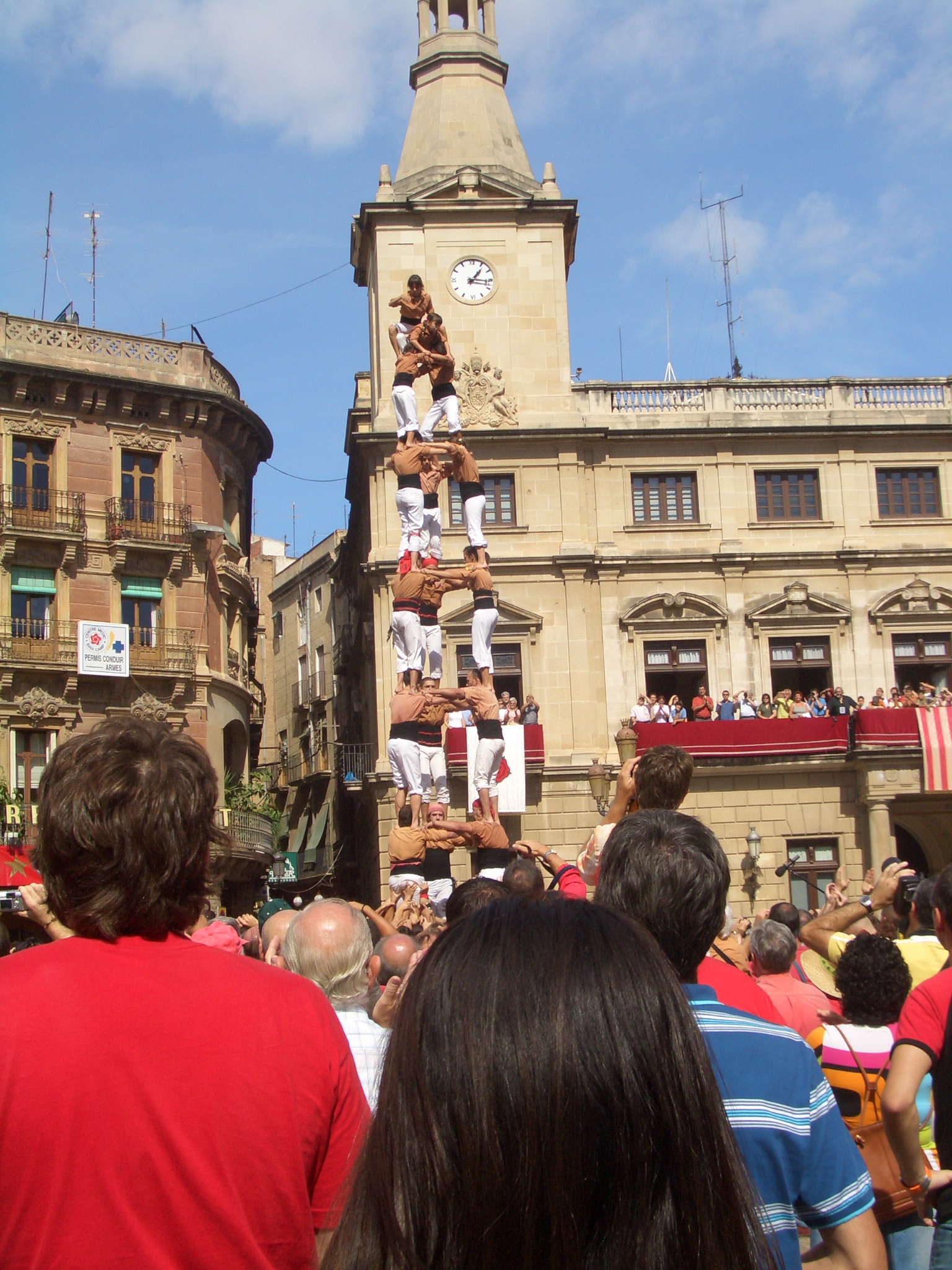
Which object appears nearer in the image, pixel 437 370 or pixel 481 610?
pixel 481 610

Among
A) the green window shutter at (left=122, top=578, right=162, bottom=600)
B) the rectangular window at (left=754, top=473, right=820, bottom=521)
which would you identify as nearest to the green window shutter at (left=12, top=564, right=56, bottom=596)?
the green window shutter at (left=122, top=578, right=162, bottom=600)

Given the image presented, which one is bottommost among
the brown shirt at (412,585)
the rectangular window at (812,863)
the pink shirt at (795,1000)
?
the rectangular window at (812,863)

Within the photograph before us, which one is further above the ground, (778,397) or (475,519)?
(778,397)

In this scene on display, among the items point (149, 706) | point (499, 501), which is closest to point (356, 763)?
point (149, 706)

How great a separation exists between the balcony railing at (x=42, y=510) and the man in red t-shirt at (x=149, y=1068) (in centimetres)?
3128

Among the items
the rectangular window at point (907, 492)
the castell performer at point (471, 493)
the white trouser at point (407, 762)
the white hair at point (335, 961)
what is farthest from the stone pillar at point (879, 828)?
the white hair at point (335, 961)

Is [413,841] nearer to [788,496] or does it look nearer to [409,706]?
[409,706]

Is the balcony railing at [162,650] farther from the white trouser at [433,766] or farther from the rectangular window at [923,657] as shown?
the white trouser at [433,766]

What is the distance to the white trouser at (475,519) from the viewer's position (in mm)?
16328

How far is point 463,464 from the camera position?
16.1 meters

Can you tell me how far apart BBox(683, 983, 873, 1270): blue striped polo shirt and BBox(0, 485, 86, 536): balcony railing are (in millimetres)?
31855

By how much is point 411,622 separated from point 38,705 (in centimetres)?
1950

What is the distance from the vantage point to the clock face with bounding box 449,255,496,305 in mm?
33594

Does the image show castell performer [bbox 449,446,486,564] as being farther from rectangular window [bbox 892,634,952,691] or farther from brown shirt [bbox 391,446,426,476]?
rectangular window [bbox 892,634,952,691]
